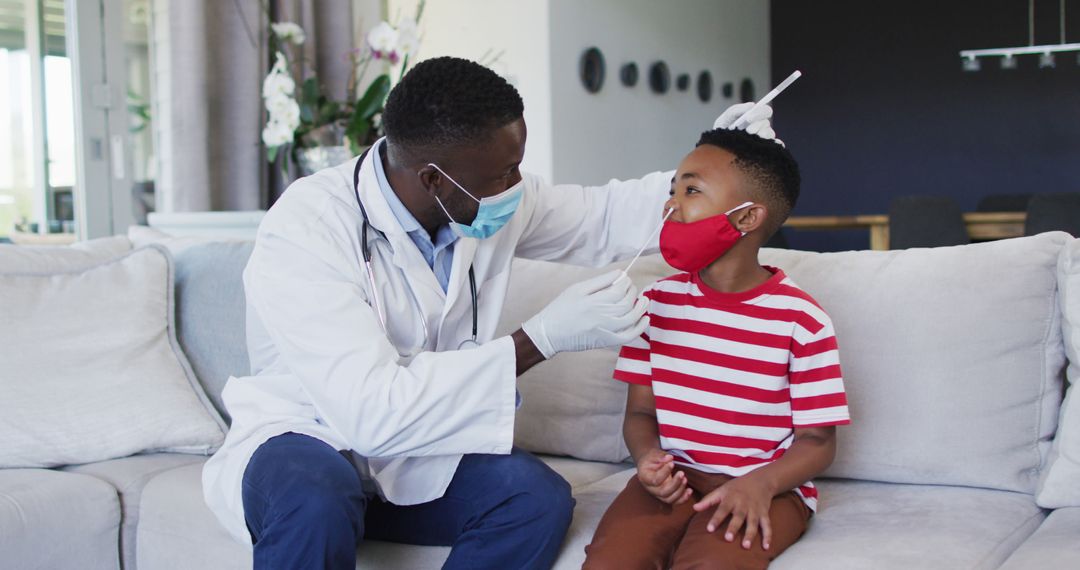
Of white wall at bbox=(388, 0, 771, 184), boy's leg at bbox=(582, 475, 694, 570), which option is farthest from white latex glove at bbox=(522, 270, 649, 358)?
white wall at bbox=(388, 0, 771, 184)

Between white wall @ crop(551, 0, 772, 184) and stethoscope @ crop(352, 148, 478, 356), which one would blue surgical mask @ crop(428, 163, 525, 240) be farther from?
white wall @ crop(551, 0, 772, 184)

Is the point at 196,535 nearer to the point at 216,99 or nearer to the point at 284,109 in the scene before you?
the point at 284,109

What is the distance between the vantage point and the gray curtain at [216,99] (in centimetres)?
328

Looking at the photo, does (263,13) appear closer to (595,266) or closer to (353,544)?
(595,266)

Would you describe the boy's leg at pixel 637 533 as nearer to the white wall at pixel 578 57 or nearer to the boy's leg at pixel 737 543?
the boy's leg at pixel 737 543

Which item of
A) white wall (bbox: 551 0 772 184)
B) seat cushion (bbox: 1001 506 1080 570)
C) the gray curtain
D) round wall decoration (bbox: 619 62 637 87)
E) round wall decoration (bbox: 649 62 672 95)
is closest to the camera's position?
seat cushion (bbox: 1001 506 1080 570)

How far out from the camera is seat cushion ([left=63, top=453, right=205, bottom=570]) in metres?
1.73

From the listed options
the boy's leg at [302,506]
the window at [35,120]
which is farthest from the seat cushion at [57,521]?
the window at [35,120]

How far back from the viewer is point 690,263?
144cm

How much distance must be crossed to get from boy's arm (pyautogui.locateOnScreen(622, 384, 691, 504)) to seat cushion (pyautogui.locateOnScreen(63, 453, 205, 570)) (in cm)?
88

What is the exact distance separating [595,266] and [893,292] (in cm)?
52

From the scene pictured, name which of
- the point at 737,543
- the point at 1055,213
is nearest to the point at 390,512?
the point at 737,543

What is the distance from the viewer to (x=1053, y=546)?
124 centimetres

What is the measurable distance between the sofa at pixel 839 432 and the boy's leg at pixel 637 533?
0.09m
